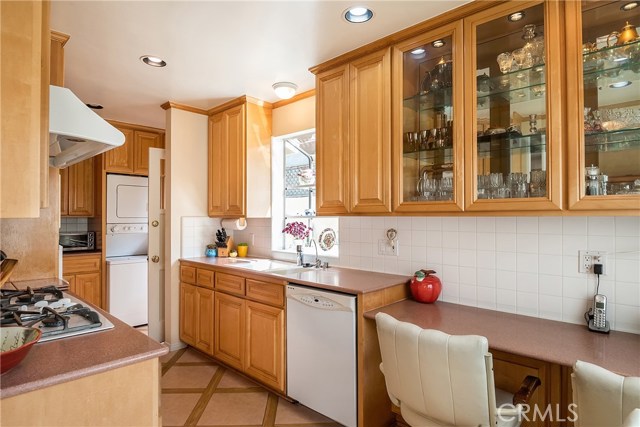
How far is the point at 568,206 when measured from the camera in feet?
5.07

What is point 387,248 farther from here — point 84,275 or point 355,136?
point 84,275

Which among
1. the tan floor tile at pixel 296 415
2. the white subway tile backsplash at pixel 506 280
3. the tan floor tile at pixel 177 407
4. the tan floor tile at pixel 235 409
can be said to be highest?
the white subway tile backsplash at pixel 506 280

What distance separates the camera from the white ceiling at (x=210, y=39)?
74.1 inches

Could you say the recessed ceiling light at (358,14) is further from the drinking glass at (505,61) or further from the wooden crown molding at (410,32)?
the drinking glass at (505,61)

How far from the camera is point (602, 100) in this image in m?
1.53

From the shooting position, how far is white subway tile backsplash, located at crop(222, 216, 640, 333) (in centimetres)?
168

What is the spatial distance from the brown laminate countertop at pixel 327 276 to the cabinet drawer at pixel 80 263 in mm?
1560

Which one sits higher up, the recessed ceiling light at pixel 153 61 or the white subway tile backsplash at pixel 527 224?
the recessed ceiling light at pixel 153 61

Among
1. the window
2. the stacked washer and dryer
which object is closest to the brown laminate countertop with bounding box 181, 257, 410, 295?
the window

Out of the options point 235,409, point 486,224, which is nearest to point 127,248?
point 235,409

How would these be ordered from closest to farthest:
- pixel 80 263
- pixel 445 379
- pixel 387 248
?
pixel 445 379, pixel 387 248, pixel 80 263

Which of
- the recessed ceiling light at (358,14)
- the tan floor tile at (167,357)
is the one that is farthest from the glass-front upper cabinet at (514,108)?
the tan floor tile at (167,357)

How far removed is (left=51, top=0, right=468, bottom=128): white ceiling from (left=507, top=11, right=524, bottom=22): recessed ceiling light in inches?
10.5

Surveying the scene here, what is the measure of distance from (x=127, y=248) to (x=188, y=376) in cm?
214
